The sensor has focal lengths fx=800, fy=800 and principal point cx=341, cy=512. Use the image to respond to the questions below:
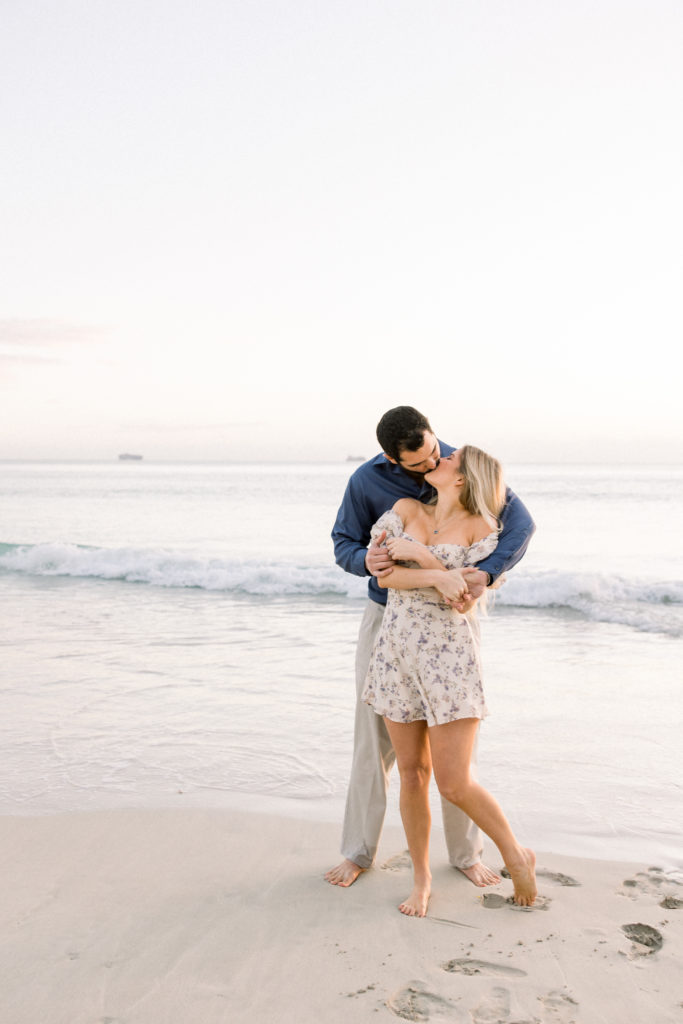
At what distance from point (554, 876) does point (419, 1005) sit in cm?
116

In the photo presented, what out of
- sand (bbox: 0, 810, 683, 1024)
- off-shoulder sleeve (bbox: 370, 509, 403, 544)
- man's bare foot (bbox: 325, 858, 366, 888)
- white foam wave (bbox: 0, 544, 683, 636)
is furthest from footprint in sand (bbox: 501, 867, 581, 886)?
white foam wave (bbox: 0, 544, 683, 636)

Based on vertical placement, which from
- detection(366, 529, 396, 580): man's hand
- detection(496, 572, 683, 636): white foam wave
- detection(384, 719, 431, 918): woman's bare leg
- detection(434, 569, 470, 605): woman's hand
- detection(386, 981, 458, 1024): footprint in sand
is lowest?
detection(496, 572, 683, 636): white foam wave

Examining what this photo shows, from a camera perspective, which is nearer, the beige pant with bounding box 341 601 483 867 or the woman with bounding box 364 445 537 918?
the woman with bounding box 364 445 537 918

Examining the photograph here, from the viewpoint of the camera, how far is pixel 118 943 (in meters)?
2.77

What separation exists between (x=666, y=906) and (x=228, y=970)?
1646 mm

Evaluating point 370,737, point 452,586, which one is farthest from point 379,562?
point 370,737

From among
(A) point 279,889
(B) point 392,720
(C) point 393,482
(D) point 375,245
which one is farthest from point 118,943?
(D) point 375,245

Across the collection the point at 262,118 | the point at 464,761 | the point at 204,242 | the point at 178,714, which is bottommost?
the point at 178,714

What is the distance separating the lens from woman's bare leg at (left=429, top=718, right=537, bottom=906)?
2961mm

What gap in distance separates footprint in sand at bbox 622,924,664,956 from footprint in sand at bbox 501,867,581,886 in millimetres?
408

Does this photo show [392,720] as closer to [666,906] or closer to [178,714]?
[666,906]

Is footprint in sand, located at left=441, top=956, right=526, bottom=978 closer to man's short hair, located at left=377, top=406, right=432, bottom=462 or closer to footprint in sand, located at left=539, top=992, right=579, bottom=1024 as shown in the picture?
footprint in sand, located at left=539, top=992, right=579, bottom=1024

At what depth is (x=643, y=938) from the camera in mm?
2775

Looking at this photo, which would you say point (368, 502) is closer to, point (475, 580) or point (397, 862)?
point (475, 580)
